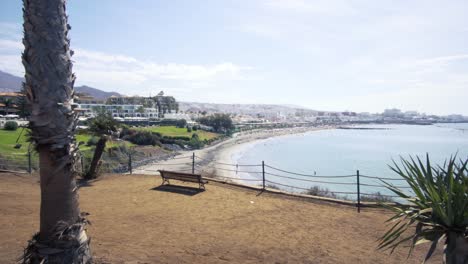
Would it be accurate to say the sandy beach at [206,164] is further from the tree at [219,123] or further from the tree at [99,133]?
the tree at [219,123]

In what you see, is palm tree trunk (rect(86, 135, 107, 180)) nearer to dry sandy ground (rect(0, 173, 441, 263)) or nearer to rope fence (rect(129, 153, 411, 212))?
dry sandy ground (rect(0, 173, 441, 263))

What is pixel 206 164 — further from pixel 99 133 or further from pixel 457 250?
pixel 457 250

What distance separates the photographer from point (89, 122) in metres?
11.1

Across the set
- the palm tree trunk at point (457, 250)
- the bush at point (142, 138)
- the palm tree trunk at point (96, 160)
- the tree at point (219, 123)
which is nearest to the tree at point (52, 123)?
the palm tree trunk at point (457, 250)

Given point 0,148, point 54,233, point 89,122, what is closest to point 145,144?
point 0,148

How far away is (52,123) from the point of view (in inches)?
118

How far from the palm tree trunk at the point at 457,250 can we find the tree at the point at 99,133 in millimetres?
10418

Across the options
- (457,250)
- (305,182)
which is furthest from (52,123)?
(305,182)

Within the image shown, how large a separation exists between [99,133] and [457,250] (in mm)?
10919

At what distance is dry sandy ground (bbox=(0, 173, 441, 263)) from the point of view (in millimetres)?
4645

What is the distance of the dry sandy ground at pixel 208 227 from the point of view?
15.2 ft

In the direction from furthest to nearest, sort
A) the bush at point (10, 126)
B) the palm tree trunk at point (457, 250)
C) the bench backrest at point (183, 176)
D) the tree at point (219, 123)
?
the tree at point (219, 123) → the bush at point (10, 126) → the bench backrest at point (183, 176) → the palm tree trunk at point (457, 250)

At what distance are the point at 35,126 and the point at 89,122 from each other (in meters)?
8.77

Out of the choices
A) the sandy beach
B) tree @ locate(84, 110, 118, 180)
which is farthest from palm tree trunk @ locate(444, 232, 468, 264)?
tree @ locate(84, 110, 118, 180)
